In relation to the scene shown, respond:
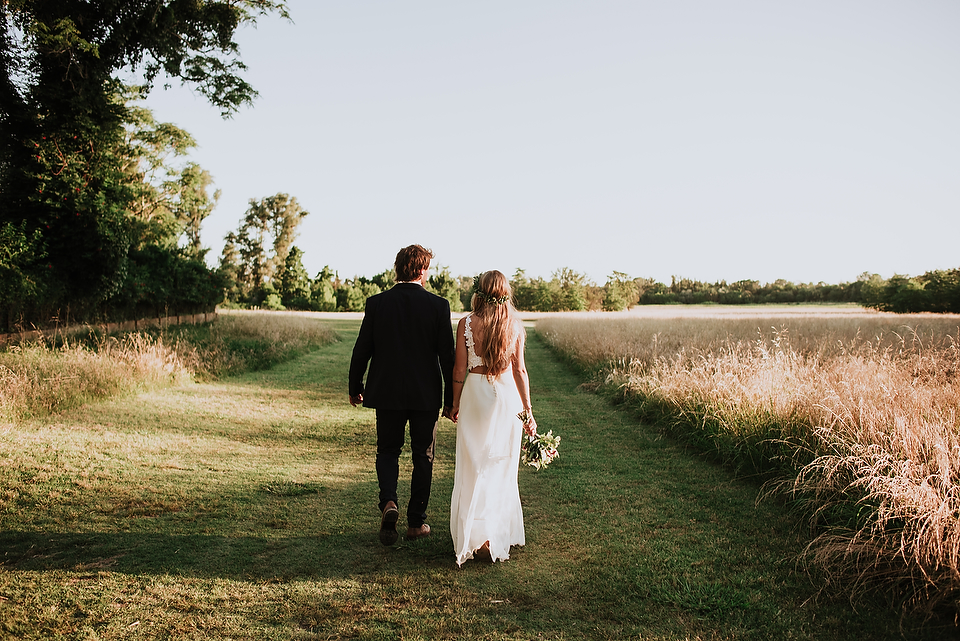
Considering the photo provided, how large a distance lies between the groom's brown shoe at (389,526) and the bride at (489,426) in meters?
0.46

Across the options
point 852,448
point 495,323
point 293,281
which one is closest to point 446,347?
point 495,323

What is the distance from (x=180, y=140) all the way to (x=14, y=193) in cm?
1502

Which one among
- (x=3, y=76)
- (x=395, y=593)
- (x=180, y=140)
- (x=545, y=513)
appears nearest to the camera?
(x=395, y=593)

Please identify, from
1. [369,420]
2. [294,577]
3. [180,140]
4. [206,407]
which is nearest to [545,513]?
[294,577]

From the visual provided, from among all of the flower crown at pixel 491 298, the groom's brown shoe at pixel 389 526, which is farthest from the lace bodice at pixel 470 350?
the groom's brown shoe at pixel 389 526

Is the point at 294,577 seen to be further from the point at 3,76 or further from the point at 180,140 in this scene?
the point at 180,140

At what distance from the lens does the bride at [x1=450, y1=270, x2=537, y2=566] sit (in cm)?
404

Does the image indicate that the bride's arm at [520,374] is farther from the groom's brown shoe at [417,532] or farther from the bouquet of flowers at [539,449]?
the groom's brown shoe at [417,532]

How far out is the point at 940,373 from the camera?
7586 millimetres

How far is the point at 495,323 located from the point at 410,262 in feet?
2.76

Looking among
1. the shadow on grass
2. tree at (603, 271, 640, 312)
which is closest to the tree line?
the shadow on grass

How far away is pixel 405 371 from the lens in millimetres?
4324

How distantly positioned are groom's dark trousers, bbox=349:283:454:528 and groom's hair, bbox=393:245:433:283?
0.07m

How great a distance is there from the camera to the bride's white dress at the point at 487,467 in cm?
403
